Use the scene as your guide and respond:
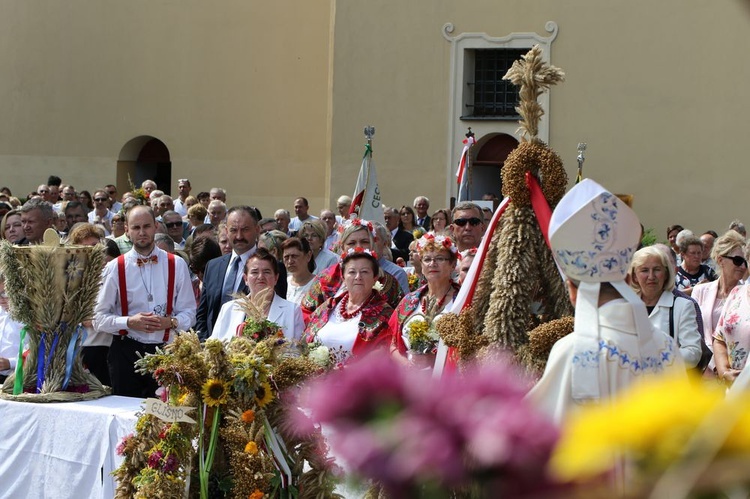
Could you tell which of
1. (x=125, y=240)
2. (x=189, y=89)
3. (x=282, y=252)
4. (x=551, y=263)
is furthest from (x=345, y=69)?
(x=551, y=263)

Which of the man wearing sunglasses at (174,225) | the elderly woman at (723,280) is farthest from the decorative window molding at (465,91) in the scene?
the elderly woman at (723,280)

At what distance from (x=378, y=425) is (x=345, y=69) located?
2092cm

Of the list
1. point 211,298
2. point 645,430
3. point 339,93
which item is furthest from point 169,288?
point 339,93

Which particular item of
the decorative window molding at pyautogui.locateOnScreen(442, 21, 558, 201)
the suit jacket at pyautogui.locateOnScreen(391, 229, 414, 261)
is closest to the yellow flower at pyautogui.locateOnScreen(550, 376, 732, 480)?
the suit jacket at pyautogui.locateOnScreen(391, 229, 414, 261)

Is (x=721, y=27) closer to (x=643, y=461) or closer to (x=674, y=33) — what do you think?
(x=674, y=33)

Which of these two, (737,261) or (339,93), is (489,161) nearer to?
(339,93)

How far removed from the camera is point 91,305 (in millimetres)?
6293

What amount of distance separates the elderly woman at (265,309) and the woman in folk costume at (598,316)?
2.68 meters

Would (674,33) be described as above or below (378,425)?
above

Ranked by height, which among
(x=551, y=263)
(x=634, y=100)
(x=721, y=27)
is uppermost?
(x=721, y=27)

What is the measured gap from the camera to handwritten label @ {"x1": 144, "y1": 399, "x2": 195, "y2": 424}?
16.3 ft

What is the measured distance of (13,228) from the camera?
30.6 feet

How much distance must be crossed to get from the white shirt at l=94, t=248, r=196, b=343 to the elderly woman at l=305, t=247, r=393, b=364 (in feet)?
3.34

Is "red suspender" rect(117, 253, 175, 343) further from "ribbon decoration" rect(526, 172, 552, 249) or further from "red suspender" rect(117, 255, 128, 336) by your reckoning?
"ribbon decoration" rect(526, 172, 552, 249)
